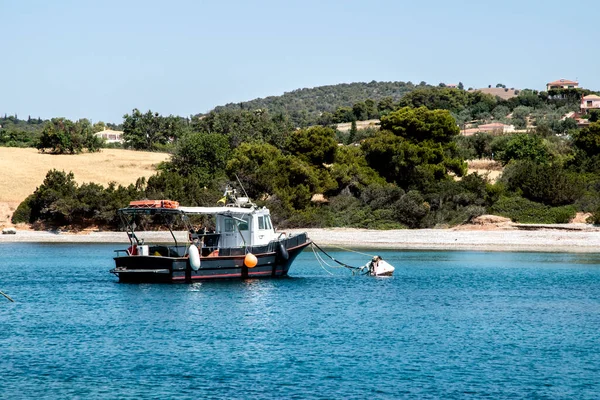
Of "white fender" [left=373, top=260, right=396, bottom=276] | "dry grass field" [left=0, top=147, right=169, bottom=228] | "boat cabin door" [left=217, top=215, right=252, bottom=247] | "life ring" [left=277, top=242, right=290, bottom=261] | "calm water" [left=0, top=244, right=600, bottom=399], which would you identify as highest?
"dry grass field" [left=0, top=147, right=169, bottom=228]

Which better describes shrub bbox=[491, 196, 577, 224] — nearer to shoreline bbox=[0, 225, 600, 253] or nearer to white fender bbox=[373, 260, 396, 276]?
shoreline bbox=[0, 225, 600, 253]

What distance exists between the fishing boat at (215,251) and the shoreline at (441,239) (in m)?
19.4

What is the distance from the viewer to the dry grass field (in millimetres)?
77188

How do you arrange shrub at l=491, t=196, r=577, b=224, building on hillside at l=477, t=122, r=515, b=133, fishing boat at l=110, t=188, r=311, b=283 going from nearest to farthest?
fishing boat at l=110, t=188, r=311, b=283 < shrub at l=491, t=196, r=577, b=224 < building on hillside at l=477, t=122, r=515, b=133

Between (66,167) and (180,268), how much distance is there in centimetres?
5598

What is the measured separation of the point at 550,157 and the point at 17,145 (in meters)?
64.4

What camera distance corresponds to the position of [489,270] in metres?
46.1

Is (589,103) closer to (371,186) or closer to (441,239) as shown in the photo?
(371,186)

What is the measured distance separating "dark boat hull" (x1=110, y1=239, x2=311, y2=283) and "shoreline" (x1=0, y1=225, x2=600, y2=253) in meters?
21.0

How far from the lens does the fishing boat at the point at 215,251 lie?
1449 inches

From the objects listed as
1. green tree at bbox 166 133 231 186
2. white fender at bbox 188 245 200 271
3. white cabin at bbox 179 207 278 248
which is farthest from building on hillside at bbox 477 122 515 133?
white fender at bbox 188 245 200 271

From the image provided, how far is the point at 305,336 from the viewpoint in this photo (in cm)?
2672

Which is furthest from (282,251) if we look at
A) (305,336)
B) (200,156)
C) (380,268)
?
(200,156)

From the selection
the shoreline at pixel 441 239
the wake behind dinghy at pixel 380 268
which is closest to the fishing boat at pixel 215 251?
the wake behind dinghy at pixel 380 268
